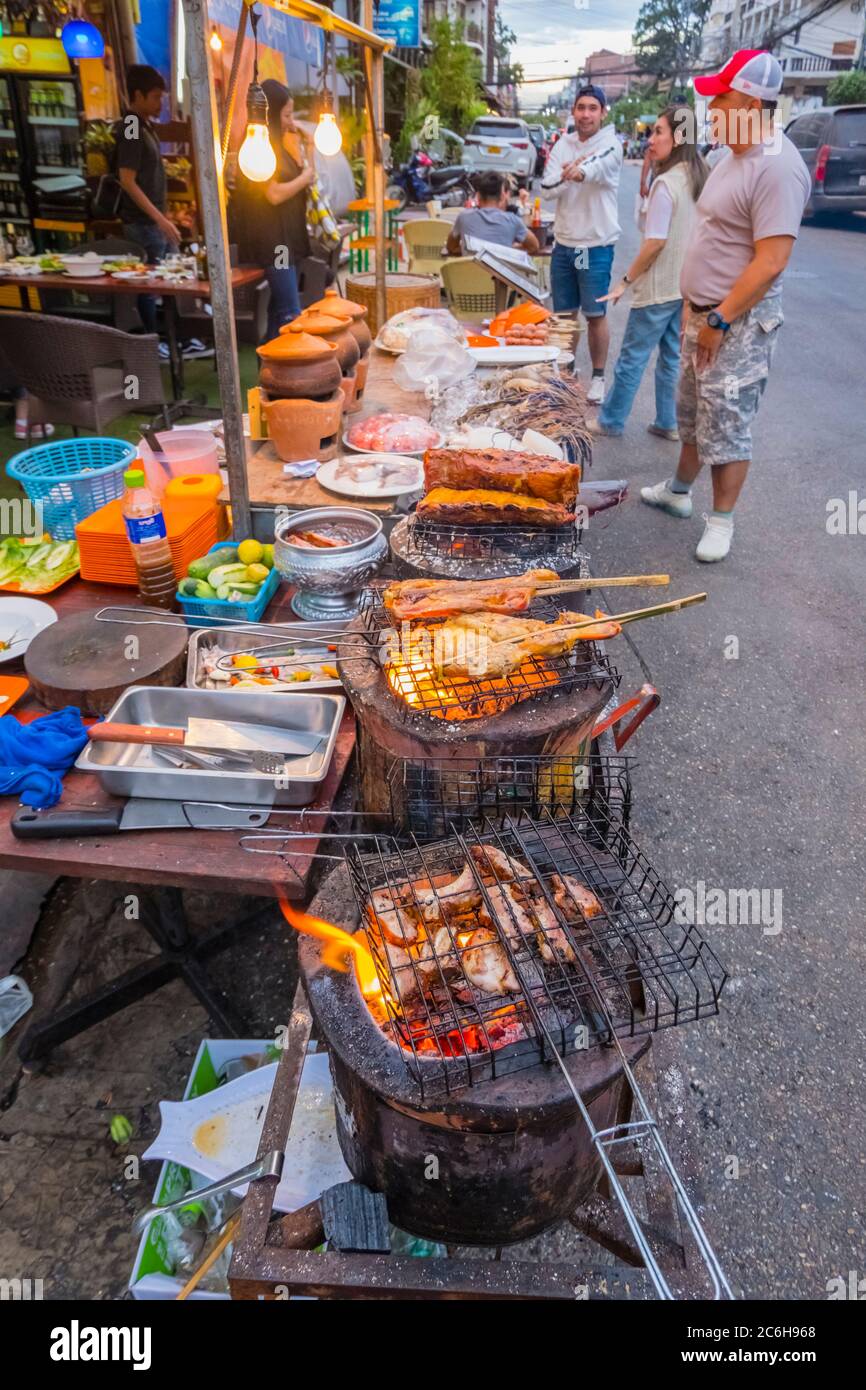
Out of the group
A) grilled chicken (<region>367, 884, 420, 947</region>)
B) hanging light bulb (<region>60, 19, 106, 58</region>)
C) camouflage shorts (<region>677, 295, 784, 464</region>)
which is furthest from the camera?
hanging light bulb (<region>60, 19, 106, 58</region>)

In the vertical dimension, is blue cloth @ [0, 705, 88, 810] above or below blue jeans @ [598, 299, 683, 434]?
below

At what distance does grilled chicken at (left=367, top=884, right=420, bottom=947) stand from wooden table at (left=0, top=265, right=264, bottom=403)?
7.74 metres

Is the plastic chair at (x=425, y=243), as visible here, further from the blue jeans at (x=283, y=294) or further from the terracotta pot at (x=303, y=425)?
the terracotta pot at (x=303, y=425)

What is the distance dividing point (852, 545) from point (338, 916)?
254 inches

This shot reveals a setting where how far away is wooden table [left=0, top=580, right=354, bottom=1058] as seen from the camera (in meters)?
2.48

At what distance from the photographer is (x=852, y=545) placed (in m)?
6.98

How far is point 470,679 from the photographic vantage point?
2518mm

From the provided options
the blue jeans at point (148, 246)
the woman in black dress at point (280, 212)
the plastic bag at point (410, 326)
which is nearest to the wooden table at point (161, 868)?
the plastic bag at point (410, 326)

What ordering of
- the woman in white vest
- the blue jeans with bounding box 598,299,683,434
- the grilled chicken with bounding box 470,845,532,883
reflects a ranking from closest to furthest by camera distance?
the grilled chicken with bounding box 470,845,532,883, the woman in white vest, the blue jeans with bounding box 598,299,683,434

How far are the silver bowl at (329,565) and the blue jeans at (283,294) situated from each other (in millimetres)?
6548

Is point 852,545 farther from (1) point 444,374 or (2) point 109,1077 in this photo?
(2) point 109,1077

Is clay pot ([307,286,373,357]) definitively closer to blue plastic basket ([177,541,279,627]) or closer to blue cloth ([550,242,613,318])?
blue plastic basket ([177,541,279,627])

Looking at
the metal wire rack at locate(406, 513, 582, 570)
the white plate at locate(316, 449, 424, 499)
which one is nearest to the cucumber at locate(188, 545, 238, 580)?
the white plate at locate(316, 449, 424, 499)
